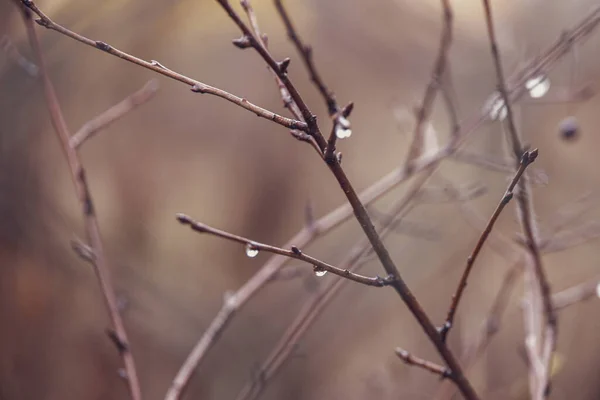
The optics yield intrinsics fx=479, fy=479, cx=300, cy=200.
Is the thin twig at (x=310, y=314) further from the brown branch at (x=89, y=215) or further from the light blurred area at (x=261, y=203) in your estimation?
the light blurred area at (x=261, y=203)

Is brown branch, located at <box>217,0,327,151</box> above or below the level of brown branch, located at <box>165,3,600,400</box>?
below

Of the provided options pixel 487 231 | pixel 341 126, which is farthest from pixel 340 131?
pixel 487 231

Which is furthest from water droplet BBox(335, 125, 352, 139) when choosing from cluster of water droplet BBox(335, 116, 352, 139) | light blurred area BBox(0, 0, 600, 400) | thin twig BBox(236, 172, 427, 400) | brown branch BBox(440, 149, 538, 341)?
light blurred area BBox(0, 0, 600, 400)

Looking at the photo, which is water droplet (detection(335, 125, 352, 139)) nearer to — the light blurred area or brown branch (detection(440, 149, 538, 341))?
brown branch (detection(440, 149, 538, 341))

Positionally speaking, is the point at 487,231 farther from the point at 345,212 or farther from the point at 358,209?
the point at 345,212

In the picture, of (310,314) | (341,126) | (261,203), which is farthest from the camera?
(261,203)

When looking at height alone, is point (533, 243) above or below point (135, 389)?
above

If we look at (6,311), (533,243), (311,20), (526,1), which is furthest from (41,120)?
(526,1)

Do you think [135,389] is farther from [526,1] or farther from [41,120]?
[526,1]
